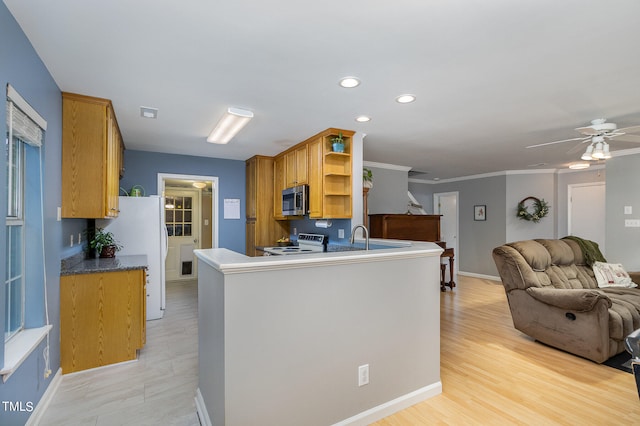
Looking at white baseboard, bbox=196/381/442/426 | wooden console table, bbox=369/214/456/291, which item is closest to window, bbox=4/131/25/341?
white baseboard, bbox=196/381/442/426

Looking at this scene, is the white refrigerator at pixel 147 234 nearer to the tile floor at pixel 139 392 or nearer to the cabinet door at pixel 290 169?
the tile floor at pixel 139 392

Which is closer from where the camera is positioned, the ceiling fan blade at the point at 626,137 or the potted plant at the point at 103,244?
the ceiling fan blade at the point at 626,137

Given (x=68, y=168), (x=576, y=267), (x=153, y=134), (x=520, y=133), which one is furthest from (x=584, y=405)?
(x=153, y=134)

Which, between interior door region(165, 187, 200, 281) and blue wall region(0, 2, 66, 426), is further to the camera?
interior door region(165, 187, 200, 281)

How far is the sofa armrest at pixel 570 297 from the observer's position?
282 centimetres

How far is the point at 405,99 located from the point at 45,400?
11.3 ft

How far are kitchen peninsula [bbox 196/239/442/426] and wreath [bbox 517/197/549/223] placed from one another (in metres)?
5.25

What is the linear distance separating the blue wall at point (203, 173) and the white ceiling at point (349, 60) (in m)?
1.21

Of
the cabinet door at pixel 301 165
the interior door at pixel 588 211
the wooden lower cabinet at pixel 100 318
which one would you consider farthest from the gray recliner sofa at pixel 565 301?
the wooden lower cabinet at pixel 100 318

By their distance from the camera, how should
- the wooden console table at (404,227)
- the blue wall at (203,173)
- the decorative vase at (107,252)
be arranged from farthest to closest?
the wooden console table at (404,227), the blue wall at (203,173), the decorative vase at (107,252)

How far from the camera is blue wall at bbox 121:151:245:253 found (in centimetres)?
462

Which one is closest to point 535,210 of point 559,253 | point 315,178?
point 559,253

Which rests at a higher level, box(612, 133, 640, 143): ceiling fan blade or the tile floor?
box(612, 133, 640, 143): ceiling fan blade

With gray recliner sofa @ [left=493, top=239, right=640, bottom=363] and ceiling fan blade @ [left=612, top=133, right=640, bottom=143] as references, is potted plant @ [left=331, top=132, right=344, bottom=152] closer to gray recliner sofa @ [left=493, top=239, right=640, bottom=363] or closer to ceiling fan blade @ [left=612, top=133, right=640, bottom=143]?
gray recliner sofa @ [left=493, top=239, right=640, bottom=363]
